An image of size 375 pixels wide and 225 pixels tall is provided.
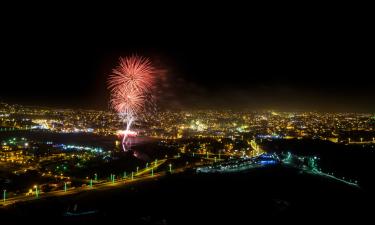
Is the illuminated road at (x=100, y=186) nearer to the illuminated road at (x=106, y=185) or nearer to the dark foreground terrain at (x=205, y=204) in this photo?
the illuminated road at (x=106, y=185)

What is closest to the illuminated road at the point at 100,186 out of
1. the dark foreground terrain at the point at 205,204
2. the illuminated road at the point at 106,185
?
the illuminated road at the point at 106,185

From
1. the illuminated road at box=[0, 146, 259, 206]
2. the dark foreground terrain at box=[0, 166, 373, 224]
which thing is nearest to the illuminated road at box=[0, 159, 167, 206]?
the illuminated road at box=[0, 146, 259, 206]

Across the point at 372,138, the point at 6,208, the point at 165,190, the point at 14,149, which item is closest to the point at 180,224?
the point at 165,190

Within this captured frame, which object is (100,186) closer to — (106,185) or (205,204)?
(106,185)

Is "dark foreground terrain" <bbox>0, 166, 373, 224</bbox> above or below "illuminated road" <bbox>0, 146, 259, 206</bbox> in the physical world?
below

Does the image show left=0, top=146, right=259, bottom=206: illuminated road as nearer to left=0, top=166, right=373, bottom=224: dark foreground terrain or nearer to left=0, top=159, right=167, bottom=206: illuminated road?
left=0, top=159, right=167, bottom=206: illuminated road

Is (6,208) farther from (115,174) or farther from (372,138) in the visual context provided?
(372,138)

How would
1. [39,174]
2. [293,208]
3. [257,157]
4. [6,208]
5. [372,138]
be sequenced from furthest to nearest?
[372,138]
[257,157]
[39,174]
[293,208]
[6,208]

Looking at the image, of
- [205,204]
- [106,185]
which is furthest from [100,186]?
[205,204]
